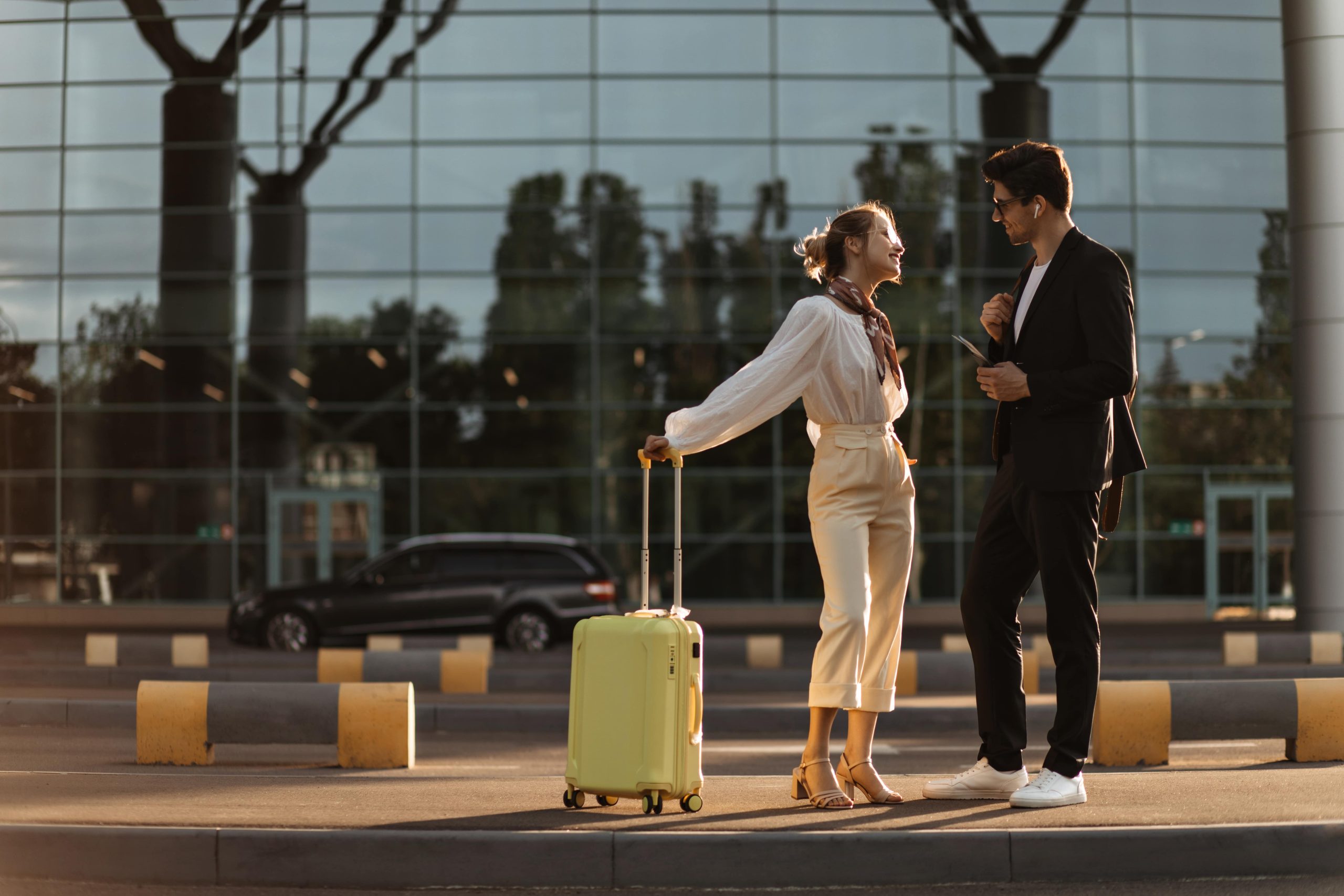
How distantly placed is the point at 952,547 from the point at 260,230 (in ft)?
44.9

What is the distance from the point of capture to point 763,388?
522cm

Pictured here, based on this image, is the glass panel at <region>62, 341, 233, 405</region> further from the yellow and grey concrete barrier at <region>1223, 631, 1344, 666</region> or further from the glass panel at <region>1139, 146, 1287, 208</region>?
the yellow and grey concrete barrier at <region>1223, 631, 1344, 666</region>

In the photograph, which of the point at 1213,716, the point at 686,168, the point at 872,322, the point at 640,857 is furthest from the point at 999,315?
the point at 686,168

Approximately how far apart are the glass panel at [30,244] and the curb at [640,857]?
24.4m

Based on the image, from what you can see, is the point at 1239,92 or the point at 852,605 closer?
the point at 852,605

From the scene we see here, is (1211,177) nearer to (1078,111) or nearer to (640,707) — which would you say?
(1078,111)

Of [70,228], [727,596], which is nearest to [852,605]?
[727,596]

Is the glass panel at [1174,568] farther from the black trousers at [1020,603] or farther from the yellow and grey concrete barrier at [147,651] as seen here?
the black trousers at [1020,603]

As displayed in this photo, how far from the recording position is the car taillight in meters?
19.4

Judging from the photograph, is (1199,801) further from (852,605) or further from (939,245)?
(939,245)

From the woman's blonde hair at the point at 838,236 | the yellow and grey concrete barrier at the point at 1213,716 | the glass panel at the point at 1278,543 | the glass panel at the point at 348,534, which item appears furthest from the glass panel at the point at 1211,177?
the woman's blonde hair at the point at 838,236

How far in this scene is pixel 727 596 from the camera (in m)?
26.0

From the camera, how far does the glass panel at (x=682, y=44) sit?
26.5 meters

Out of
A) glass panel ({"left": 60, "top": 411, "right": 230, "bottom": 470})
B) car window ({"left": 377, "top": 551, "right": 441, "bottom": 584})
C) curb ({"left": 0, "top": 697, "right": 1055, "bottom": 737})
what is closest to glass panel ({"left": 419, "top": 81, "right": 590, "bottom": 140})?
glass panel ({"left": 60, "top": 411, "right": 230, "bottom": 470})
